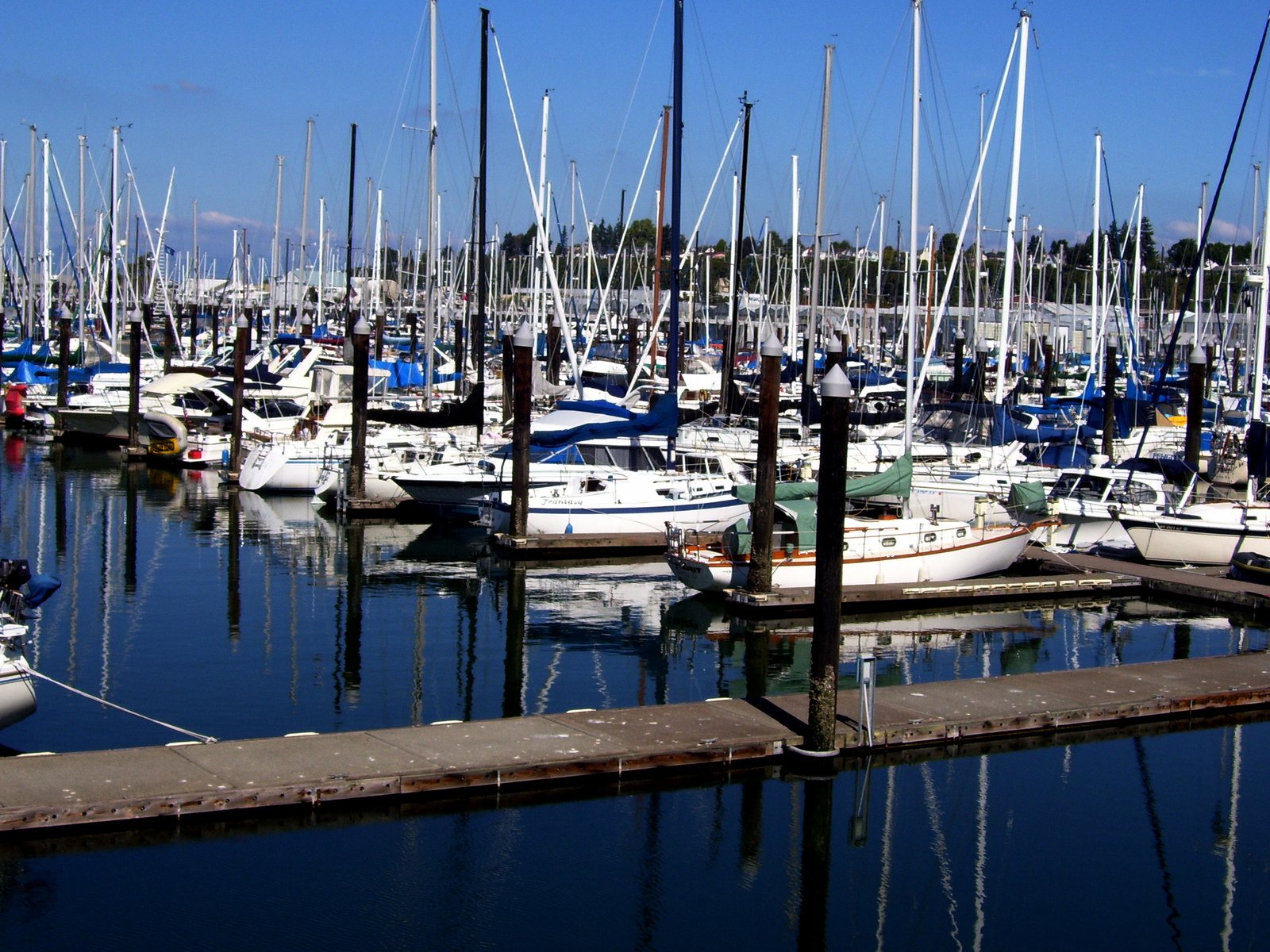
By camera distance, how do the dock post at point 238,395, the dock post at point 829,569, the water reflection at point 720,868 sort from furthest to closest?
the dock post at point 238,395 → the dock post at point 829,569 → the water reflection at point 720,868

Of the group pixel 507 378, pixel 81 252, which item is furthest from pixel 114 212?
pixel 507 378

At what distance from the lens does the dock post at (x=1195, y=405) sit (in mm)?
36938

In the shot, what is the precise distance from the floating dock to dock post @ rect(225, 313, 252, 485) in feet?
84.0

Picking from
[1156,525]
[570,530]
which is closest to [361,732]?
[570,530]

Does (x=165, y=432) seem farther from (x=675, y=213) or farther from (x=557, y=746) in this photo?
(x=557, y=746)

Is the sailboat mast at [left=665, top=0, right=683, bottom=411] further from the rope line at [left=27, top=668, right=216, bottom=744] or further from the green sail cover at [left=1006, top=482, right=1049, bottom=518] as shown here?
the rope line at [left=27, top=668, right=216, bottom=744]

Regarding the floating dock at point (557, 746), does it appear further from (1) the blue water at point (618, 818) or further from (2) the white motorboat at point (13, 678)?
(2) the white motorboat at point (13, 678)

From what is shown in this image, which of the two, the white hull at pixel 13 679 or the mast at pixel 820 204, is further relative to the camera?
the mast at pixel 820 204

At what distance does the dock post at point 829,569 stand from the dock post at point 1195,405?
2319cm

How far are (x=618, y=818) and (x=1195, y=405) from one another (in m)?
27.3

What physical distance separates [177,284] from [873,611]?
105m

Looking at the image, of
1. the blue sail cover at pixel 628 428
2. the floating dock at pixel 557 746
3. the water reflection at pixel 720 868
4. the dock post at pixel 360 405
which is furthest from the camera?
the dock post at pixel 360 405

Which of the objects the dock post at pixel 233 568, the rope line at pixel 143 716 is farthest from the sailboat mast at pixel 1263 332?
the rope line at pixel 143 716

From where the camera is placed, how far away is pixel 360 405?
34.6 m
